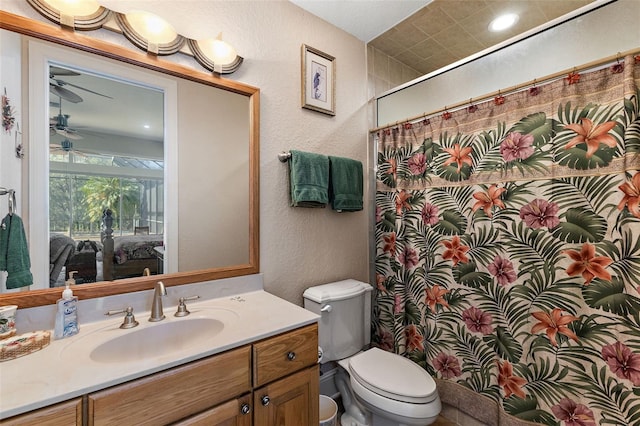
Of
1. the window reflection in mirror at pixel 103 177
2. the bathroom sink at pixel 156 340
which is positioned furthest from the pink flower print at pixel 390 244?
the window reflection in mirror at pixel 103 177

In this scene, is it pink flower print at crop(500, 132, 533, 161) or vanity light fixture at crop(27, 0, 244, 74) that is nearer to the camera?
vanity light fixture at crop(27, 0, 244, 74)

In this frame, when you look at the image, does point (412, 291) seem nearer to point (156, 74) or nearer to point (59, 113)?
point (156, 74)

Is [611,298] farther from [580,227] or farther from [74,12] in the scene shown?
[74,12]

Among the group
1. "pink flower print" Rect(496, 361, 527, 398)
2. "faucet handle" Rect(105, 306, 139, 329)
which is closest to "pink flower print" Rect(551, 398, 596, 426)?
"pink flower print" Rect(496, 361, 527, 398)

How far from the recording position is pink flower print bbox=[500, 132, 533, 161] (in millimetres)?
1287

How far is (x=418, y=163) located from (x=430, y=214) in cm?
34

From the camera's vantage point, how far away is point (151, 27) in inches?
45.0

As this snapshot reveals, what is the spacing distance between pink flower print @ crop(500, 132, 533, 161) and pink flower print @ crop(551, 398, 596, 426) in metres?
1.09

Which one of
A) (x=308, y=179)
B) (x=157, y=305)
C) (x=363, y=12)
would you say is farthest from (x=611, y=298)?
(x=363, y=12)

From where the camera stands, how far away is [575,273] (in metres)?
1.16

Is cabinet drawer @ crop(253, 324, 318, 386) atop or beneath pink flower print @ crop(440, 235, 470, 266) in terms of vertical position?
beneath

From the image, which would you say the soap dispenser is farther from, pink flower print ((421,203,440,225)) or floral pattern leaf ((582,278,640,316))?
floral pattern leaf ((582,278,640,316))

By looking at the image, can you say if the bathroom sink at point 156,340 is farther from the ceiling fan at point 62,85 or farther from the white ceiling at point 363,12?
the white ceiling at point 363,12

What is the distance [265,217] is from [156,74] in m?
0.82
